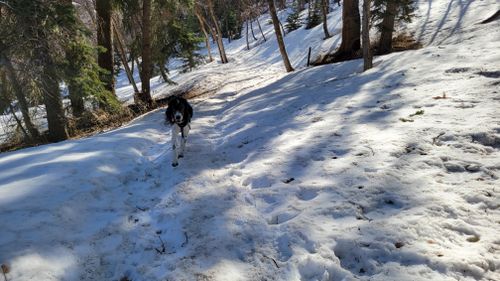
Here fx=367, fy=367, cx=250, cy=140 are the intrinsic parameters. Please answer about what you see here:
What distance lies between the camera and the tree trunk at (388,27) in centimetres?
1434

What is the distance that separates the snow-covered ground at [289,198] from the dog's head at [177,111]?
79 cm

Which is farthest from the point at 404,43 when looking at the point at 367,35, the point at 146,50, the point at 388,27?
the point at 146,50

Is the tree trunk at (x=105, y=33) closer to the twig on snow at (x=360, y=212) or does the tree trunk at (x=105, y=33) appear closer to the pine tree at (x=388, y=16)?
the pine tree at (x=388, y=16)

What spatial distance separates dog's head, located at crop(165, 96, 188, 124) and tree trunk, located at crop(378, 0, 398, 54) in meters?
9.50

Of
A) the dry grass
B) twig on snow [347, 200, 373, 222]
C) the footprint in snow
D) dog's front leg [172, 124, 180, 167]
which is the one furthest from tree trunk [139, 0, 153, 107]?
twig on snow [347, 200, 373, 222]

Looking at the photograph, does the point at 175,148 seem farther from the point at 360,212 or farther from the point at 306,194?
the point at 360,212

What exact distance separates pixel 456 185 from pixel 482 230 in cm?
91

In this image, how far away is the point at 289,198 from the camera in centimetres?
529

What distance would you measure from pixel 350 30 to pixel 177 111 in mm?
12932

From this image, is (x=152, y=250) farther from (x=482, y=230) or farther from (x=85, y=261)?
(x=482, y=230)

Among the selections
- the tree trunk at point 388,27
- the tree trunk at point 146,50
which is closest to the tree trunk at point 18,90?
the tree trunk at point 146,50

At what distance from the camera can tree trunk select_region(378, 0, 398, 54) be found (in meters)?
14.3

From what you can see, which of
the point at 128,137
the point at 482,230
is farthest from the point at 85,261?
the point at 128,137

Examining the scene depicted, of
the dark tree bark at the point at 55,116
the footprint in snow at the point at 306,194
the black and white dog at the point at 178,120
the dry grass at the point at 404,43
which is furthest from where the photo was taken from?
Answer: the dry grass at the point at 404,43
